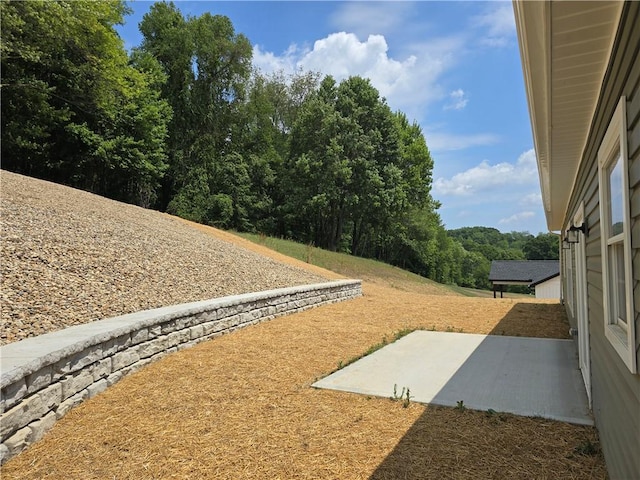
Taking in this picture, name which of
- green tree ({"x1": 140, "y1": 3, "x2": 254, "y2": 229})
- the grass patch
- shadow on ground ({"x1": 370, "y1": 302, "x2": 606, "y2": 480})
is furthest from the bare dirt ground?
green tree ({"x1": 140, "y1": 3, "x2": 254, "y2": 229})

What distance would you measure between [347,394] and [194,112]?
28961 mm

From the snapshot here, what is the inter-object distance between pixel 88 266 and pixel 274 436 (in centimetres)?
435

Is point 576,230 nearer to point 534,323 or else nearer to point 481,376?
point 481,376

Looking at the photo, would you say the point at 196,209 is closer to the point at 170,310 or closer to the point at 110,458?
the point at 170,310

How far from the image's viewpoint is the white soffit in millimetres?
1776

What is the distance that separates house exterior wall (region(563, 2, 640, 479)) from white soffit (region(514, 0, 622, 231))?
83 millimetres

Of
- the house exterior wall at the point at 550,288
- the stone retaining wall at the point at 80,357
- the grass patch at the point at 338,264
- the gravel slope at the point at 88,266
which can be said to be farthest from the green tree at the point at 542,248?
the stone retaining wall at the point at 80,357

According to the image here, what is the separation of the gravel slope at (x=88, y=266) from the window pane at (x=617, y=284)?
4.83 metres

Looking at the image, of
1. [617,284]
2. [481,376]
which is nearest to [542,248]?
[481,376]

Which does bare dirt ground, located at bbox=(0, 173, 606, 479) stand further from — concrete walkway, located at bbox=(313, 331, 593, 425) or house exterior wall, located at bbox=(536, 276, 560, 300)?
house exterior wall, located at bbox=(536, 276, 560, 300)

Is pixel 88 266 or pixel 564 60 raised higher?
pixel 564 60

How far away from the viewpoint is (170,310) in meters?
5.16

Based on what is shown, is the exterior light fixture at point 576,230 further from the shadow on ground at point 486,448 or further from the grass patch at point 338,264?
the grass patch at point 338,264

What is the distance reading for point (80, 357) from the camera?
3.50 metres
